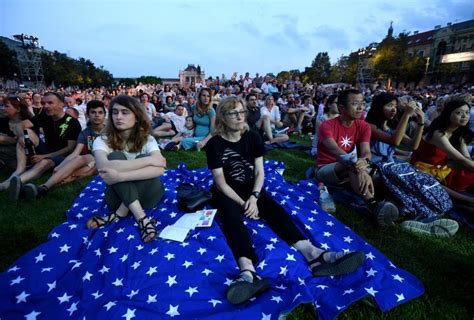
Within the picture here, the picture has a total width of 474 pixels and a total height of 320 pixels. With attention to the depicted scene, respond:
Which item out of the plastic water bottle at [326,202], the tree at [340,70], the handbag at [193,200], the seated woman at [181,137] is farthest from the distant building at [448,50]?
the handbag at [193,200]

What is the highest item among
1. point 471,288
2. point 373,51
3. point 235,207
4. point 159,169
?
point 373,51

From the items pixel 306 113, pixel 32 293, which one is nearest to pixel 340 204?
pixel 32 293

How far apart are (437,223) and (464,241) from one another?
33 cm

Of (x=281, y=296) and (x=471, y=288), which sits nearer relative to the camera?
(x=281, y=296)

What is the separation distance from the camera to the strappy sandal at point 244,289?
6.78ft

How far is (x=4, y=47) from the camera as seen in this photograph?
51.8 m

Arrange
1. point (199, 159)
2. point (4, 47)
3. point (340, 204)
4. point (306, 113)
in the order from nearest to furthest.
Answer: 1. point (340, 204)
2. point (199, 159)
3. point (306, 113)
4. point (4, 47)

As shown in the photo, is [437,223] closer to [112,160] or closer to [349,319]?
[349,319]

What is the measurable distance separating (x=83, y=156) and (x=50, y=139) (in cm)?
93

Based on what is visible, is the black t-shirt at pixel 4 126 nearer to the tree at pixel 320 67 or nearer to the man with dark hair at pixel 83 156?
the man with dark hair at pixel 83 156

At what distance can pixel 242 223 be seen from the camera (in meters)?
2.79

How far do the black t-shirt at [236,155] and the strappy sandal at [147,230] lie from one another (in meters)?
0.94

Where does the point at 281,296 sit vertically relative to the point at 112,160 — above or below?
below

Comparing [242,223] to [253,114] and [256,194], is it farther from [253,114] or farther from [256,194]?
[253,114]
